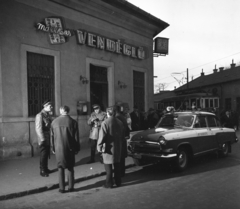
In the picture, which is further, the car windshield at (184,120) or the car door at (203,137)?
the car windshield at (184,120)

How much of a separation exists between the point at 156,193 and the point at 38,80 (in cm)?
587

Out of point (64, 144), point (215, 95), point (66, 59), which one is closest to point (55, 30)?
point (66, 59)

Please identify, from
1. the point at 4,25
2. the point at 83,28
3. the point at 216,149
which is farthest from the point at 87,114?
the point at 216,149

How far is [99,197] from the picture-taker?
14.8ft

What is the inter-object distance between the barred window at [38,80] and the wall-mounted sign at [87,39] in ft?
2.66

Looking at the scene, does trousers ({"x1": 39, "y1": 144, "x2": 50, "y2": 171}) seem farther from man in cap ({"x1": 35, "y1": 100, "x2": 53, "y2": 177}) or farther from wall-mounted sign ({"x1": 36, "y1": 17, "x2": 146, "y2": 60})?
wall-mounted sign ({"x1": 36, "y1": 17, "x2": 146, "y2": 60})

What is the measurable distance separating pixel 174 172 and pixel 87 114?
489cm

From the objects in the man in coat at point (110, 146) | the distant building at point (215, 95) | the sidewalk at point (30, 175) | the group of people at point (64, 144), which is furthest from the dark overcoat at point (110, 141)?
the distant building at point (215, 95)

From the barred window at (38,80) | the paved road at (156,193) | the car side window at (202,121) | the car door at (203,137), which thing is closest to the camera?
the paved road at (156,193)

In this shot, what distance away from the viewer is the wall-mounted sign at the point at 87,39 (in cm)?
854

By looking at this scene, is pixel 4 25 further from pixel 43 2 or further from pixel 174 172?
pixel 174 172

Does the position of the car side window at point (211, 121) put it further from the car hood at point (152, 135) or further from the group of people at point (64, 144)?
the group of people at point (64, 144)

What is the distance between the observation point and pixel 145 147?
6.30 m

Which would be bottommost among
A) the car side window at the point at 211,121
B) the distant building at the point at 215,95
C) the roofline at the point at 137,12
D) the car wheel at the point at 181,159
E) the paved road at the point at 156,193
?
the paved road at the point at 156,193
